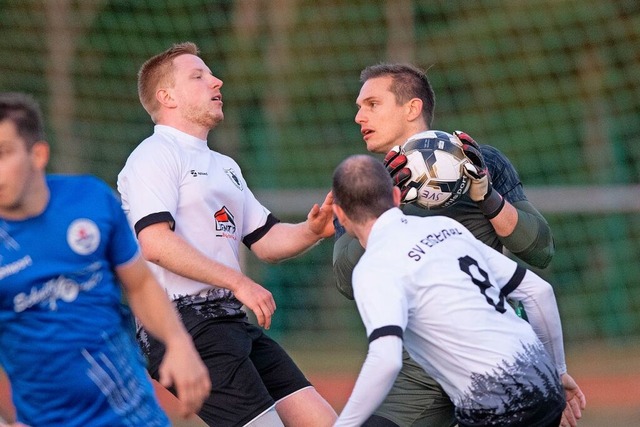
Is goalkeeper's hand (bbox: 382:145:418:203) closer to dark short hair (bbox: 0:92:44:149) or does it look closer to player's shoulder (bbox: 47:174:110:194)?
player's shoulder (bbox: 47:174:110:194)

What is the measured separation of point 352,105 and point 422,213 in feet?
25.2

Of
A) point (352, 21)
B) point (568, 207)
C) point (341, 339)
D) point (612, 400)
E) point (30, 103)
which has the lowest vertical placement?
point (612, 400)

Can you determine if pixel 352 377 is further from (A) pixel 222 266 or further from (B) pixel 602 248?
(A) pixel 222 266

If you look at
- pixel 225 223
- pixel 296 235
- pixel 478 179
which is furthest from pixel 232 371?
pixel 478 179

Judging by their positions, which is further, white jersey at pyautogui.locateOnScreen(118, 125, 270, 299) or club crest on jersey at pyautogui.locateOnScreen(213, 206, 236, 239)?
club crest on jersey at pyautogui.locateOnScreen(213, 206, 236, 239)

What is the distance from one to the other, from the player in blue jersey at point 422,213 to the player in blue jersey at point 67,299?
1394 millimetres

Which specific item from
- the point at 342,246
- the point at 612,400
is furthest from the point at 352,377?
the point at 342,246

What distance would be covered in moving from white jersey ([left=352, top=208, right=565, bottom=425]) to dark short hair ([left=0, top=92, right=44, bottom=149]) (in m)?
1.16

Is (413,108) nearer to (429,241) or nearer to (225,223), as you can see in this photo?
(225,223)

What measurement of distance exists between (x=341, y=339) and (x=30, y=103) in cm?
889

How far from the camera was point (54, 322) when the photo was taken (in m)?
3.53

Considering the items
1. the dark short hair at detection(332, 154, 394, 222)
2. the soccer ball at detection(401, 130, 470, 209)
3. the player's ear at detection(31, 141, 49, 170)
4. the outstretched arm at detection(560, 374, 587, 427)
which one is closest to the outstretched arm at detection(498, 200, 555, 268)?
the soccer ball at detection(401, 130, 470, 209)

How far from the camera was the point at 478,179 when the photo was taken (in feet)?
15.4

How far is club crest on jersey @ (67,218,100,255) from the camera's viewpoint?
11.5ft
